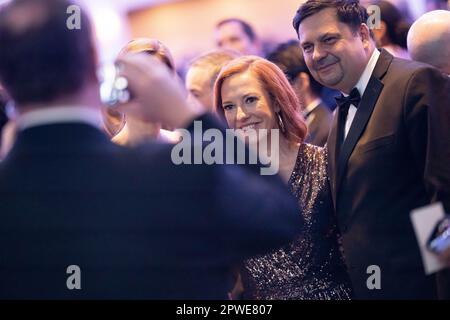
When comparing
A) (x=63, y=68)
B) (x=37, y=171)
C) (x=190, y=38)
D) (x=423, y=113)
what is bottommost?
(x=37, y=171)

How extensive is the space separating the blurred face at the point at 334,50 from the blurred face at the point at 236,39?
1.75m

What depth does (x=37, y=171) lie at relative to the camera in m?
1.18

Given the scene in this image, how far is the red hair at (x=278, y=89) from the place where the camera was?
2.34m

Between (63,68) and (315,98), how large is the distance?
210cm

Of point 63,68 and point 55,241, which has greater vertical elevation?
point 63,68

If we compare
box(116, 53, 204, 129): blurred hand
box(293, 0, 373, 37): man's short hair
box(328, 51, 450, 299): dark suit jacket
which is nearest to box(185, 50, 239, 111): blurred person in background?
box(293, 0, 373, 37): man's short hair

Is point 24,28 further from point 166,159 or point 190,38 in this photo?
point 190,38

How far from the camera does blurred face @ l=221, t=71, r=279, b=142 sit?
7.74ft

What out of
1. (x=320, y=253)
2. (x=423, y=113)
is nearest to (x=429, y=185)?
(x=423, y=113)

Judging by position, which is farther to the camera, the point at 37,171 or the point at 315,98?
the point at 315,98

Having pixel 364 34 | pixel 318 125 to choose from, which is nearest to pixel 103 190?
pixel 364 34

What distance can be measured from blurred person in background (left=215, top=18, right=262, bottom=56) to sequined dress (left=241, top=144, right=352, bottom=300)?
1.97 meters

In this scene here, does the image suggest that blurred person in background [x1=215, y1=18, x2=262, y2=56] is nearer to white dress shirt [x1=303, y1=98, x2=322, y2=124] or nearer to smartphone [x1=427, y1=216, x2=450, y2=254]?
white dress shirt [x1=303, y1=98, x2=322, y2=124]

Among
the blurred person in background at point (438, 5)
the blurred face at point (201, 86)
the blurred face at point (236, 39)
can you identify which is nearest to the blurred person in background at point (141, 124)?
the blurred face at point (201, 86)
